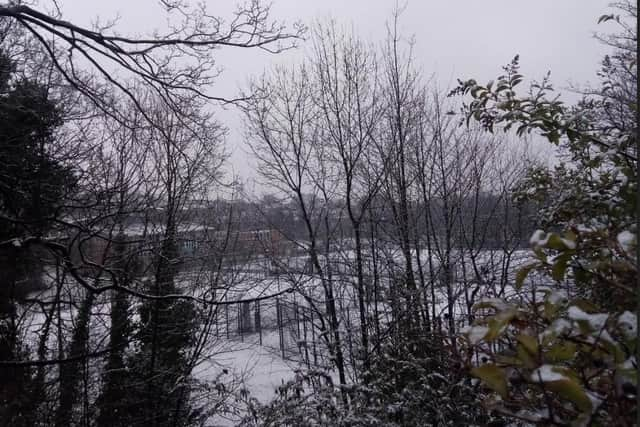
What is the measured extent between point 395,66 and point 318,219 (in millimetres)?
3141

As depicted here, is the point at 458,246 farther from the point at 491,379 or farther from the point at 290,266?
the point at 491,379

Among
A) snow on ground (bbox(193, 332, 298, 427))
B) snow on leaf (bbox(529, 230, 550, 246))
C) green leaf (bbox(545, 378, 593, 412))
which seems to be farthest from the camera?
A: snow on ground (bbox(193, 332, 298, 427))

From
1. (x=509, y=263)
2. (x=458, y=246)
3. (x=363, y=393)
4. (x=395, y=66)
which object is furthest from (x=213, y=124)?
(x=509, y=263)

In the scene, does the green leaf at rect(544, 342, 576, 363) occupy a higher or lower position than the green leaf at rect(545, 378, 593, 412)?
higher

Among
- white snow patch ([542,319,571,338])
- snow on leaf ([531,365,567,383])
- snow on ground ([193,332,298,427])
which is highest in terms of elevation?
white snow patch ([542,319,571,338])

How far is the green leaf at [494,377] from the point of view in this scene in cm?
55

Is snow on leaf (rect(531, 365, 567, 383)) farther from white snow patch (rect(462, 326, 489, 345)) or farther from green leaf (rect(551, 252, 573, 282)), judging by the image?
green leaf (rect(551, 252, 573, 282))

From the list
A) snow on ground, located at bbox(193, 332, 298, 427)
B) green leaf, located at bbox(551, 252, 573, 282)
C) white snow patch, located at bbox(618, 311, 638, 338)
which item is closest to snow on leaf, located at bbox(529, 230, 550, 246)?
green leaf, located at bbox(551, 252, 573, 282)

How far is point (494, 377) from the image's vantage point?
1.84 ft

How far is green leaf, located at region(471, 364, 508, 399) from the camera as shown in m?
0.55

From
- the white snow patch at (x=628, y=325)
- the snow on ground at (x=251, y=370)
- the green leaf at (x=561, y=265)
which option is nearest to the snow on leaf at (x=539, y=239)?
the green leaf at (x=561, y=265)

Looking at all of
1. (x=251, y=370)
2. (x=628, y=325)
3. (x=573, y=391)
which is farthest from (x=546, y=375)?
(x=251, y=370)

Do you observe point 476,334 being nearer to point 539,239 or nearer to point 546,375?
point 546,375

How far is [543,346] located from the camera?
23.9 inches
